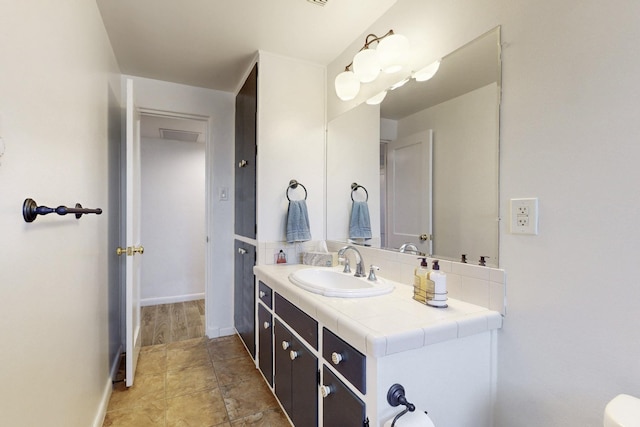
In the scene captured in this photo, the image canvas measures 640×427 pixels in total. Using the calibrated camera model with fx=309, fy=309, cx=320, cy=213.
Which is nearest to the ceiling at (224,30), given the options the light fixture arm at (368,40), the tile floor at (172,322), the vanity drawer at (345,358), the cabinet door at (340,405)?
the light fixture arm at (368,40)

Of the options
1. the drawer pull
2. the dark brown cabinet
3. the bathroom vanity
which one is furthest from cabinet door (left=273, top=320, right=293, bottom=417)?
the drawer pull

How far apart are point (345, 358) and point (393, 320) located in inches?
8.4

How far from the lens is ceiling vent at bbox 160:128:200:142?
3.60 m

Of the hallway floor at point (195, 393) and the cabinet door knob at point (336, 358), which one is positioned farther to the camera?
the hallway floor at point (195, 393)

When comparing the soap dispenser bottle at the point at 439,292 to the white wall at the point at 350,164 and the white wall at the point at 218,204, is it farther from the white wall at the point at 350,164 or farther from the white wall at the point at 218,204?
the white wall at the point at 218,204

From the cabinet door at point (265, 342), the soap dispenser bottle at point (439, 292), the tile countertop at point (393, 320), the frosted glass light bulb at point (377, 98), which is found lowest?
the cabinet door at point (265, 342)

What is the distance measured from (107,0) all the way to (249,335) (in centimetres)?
229

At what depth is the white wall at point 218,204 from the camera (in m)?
2.85

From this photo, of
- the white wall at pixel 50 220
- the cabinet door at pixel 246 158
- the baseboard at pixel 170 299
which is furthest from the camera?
the baseboard at pixel 170 299

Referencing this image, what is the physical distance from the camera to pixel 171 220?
3.93 m

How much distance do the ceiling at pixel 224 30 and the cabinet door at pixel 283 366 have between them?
1755 mm

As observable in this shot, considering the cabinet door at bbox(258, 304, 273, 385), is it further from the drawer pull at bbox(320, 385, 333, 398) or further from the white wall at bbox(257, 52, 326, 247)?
the drawer pull at bbox(320, 385, 333, 398)

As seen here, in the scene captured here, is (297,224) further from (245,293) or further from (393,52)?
(393,52)

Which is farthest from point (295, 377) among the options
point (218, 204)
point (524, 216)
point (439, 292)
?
point (218, 204)
